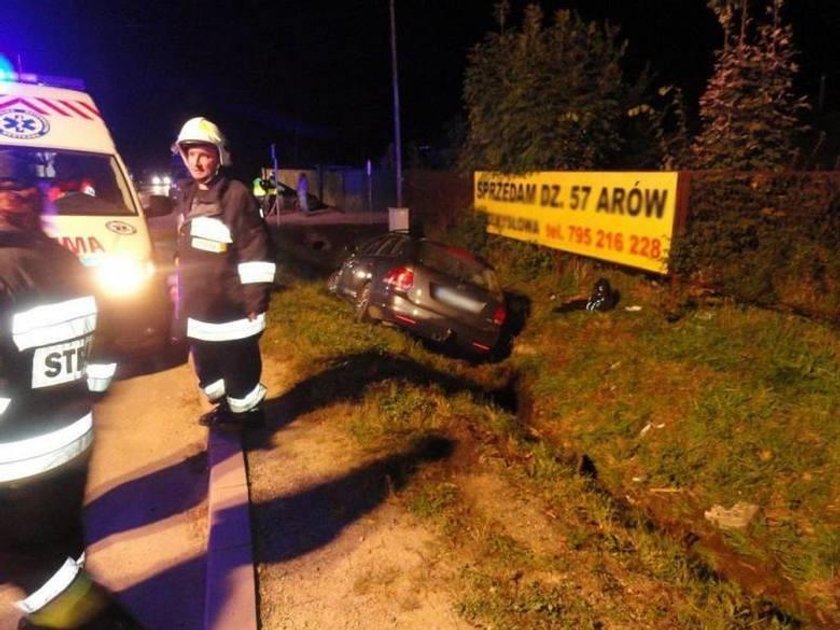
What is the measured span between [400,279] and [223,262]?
3.52 metres

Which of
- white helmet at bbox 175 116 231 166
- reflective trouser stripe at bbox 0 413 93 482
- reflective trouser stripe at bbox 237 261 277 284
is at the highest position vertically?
white helmet at bbox 175 116 231 166

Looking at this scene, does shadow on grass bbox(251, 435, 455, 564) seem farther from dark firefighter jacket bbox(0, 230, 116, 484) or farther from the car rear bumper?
the car rear bumper

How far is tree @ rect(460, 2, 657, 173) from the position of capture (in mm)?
10242

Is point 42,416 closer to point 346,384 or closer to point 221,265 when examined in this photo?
point 221,265

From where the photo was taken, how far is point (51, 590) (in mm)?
2441

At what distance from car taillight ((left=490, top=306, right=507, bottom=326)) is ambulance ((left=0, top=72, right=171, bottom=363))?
342cm

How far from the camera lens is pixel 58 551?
2457 mm

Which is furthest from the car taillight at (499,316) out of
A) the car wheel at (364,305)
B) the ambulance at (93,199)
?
the ambulance at (93,199)

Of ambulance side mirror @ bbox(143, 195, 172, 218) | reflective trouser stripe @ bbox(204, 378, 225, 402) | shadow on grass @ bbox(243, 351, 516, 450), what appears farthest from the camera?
ambulance side mirror @ bbox(143, 195, 172, 218)

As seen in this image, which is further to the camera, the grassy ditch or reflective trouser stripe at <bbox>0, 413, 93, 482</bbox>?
the grassy ditch

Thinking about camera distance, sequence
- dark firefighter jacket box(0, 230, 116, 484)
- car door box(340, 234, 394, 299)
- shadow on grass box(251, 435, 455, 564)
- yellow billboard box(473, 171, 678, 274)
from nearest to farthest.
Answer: dark firefighter jacket box(0, 230, 116, 484)
shadow on grass box(251, 435, 455, 564)
yellow billboard box(473, 171, 678, 274)
car door box(340, 234, 394, 299)

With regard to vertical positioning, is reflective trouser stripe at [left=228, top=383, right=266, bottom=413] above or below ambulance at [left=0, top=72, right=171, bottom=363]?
below


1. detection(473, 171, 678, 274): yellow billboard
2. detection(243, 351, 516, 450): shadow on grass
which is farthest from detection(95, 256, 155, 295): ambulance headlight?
detection(473, 171, 678, 274): yellow billboard

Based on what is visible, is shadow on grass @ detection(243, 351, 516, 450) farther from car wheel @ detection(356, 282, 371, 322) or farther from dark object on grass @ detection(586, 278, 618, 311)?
dark object on grass @ detection(586, 278, 618, 311)
